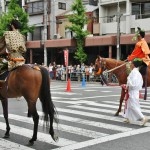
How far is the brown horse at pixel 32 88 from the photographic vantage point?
7000mm

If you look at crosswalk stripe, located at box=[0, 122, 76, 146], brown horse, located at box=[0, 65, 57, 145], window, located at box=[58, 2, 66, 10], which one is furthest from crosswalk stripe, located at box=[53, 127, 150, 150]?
window, located at box=[58, 2, 66, 10]

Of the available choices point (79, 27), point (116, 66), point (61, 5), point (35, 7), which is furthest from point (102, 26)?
point (116, 66)

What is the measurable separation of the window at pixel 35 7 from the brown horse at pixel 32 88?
117 ft

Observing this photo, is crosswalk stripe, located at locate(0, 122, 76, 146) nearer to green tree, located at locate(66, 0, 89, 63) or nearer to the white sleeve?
the white sleeve

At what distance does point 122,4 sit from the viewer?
33.8 m

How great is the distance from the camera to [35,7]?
4319 cm

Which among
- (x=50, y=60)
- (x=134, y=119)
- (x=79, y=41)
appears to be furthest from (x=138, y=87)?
(x=50, y=60)

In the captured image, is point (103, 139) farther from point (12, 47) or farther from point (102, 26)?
point (102, 26)

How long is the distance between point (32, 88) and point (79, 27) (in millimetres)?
26140

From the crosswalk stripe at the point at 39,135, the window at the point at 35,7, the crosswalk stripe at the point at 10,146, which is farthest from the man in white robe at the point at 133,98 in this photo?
the window at the point at 35,7

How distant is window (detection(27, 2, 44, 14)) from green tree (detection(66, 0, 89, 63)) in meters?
9.77

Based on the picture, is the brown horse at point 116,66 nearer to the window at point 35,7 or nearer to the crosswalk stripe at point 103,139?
the crosswalk stripe at point 103,139

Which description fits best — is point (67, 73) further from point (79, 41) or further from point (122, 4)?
point (122, 4)

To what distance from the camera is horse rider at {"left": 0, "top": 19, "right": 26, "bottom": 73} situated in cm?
709
